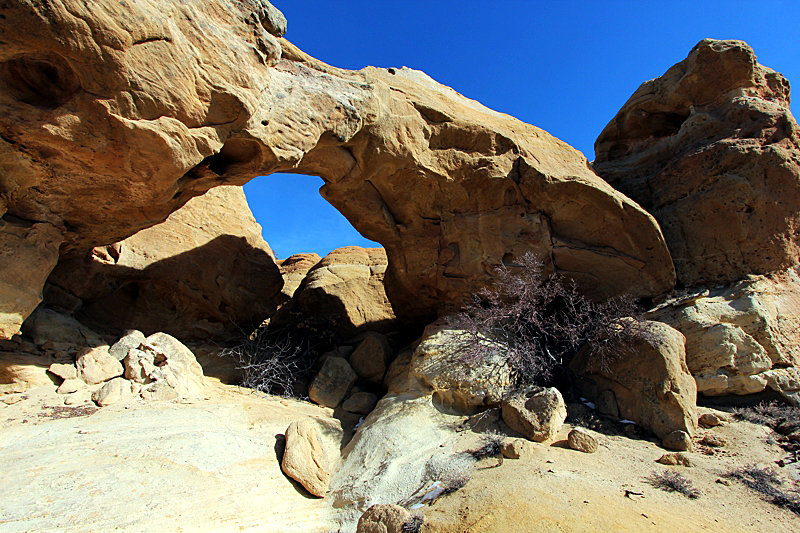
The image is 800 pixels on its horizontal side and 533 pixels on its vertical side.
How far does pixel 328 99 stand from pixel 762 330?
20.5 feet

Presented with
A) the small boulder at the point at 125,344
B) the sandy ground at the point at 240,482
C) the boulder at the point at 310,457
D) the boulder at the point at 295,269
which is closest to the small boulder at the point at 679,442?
the sandy ground at the point at 240,482

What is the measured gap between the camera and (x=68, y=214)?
5035 millimetres

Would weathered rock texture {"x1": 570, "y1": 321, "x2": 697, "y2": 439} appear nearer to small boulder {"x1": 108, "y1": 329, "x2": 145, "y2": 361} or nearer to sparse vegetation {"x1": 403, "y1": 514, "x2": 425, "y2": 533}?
sparse vegetation {"x1": 403, "y1": 514, "x2": 425, "y2": 533}

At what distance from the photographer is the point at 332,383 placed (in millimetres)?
6355

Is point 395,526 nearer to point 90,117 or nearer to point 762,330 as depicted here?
point 90,117

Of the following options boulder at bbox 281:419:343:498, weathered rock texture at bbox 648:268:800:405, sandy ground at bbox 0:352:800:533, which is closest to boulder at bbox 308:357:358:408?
boulder at bbox 281:419:343:498

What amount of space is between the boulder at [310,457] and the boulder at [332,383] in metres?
1.07

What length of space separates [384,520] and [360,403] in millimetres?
2810

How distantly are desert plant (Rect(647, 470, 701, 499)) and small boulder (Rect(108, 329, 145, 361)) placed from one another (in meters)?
5.48

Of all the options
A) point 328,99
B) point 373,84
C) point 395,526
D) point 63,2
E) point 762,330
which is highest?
point 373,84

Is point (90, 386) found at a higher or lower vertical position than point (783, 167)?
lower

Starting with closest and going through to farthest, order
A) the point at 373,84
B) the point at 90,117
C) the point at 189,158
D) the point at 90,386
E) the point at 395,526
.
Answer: the point at 395,526 < the point at 90,117 < the point at 189,158 < the point at 90,386 < the point at 373,84

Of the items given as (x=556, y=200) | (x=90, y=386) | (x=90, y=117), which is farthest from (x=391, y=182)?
(x=90, y=386)

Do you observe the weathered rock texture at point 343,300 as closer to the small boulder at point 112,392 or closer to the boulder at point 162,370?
the boulder at point 162,370
